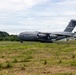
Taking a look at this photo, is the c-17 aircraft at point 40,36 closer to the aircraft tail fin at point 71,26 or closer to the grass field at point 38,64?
the aircraft tail fin at point 71,26

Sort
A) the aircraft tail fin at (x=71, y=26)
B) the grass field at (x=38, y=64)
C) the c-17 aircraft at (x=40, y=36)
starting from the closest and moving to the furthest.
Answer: the grass field at (x=38, y=64)
the c-17 aircraft at (x=40, y=36)
the aircraft tail fin at (x=71, y=26)

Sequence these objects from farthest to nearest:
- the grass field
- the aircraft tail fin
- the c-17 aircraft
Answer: the aircraft tail fin
the c-17 aircraft
the grass field

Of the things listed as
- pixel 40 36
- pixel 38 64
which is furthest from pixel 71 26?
pixel 38 64

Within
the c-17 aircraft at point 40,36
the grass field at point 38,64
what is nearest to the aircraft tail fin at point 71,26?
the c-17 aircraft at point 40,36

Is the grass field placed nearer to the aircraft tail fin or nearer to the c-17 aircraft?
the c-17 aircraft

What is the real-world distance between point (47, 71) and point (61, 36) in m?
59.9

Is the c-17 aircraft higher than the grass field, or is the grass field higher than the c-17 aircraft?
the c-17 aircraft

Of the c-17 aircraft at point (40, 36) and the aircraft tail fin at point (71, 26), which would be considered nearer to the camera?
the c-17 aircraft at point (40, 36)

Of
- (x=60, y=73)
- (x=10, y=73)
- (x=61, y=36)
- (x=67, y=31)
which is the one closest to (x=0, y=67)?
(x=10, y=73)

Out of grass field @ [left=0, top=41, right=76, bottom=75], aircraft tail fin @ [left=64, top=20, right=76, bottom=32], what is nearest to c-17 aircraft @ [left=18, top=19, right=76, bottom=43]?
aircraft tail fin @ [left=64, top=20, right=76, bottom=32]

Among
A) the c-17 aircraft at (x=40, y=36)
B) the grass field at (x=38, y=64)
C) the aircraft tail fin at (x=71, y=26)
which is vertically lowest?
the grass field at (x=38, y=64)

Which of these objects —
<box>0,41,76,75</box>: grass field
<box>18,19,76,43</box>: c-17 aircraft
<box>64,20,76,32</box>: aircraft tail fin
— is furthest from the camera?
<box>64,20,76,32</box>: aircraft tail fin

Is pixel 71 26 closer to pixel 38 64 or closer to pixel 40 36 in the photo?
pixel 40 36

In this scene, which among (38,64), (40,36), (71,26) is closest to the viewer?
(38,64)
